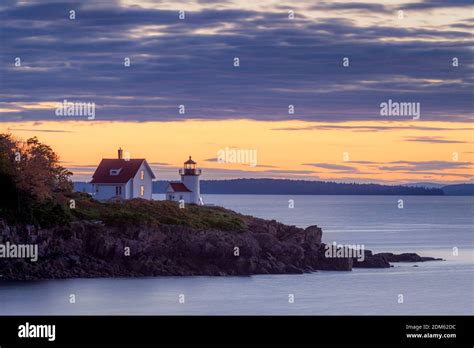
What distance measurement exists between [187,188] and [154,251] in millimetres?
17560

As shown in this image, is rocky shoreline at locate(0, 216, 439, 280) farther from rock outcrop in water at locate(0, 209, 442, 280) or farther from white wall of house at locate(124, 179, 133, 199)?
white wall of house at locate(124, 179, 133, 199)

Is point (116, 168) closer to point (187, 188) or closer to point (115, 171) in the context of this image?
point (115, 171)

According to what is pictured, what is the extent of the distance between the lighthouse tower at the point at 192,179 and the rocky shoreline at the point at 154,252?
37.8 ft

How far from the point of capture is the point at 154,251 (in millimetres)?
66938

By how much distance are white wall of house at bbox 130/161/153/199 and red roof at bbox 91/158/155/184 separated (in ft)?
1.26

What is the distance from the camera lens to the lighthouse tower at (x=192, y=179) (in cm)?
8400

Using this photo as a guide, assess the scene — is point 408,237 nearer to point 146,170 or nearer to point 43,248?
point 146,170

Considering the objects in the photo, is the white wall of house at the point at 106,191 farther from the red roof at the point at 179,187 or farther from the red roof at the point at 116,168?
the red roof at the point at 179,187

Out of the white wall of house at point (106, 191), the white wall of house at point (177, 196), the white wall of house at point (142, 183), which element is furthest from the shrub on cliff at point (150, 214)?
the white wall of house at point (177, 196)

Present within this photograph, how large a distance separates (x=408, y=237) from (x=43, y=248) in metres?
63.6

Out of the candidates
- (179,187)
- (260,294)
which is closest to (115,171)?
(179,187)

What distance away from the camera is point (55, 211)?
66.2 m

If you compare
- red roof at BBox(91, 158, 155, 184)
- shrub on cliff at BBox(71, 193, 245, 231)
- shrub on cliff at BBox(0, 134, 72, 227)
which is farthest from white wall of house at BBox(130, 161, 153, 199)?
shrub on cliff at BBox(0, 134, 72, 227)
